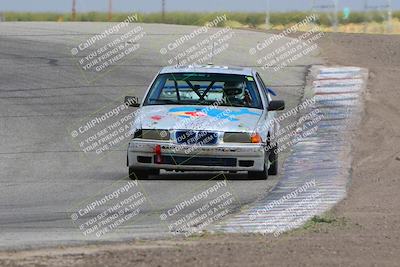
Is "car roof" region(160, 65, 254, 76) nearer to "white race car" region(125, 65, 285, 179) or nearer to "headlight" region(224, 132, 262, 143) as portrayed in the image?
"white race car" region(125, 65, 285, 179)

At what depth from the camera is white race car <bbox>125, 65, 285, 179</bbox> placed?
14.4 metres

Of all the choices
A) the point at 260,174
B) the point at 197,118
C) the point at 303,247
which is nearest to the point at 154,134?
the point at 197,118

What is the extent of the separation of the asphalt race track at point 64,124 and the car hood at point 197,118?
2.33ft

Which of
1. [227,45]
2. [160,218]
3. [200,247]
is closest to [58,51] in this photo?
A: [227,45]

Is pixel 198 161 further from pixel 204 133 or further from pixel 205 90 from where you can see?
pixel 205 90

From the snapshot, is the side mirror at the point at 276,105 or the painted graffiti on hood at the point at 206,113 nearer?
the painted graffiti on hood at the point at 206,113

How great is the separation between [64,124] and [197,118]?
6821mm

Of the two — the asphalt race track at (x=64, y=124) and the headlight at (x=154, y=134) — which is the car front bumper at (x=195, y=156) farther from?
the asphalt race track at (x=64, y=124)

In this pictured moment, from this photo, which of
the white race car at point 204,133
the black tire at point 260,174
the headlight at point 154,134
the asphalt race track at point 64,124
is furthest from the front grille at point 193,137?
the black tire at point 260,174

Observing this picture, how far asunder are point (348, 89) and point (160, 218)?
1455cm

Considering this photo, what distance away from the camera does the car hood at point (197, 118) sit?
572 inches

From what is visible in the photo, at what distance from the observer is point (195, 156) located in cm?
1445

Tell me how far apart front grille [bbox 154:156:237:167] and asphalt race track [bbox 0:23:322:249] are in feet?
0.83

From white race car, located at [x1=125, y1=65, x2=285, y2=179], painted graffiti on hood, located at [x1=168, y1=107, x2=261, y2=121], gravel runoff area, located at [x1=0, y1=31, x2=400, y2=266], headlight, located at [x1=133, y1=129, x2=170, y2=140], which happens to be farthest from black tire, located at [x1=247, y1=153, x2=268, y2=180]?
headlight, located at [x1=133, y1=129, x2=170, y2=140]
